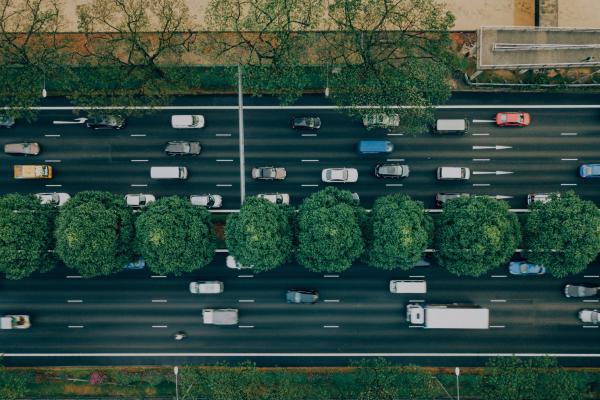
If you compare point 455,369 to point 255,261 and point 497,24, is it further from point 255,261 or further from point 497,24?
point 497,24

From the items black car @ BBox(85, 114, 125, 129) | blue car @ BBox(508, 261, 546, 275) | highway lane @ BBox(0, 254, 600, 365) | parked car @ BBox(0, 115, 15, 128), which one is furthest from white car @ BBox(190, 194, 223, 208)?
blue car @ BBox(508, 261, 546, 275)

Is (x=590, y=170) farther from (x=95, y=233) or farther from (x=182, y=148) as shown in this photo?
(x=95, y=233)

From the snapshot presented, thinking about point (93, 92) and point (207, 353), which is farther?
point (207, 353)

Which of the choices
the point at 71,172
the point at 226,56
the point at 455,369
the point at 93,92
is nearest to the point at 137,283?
the point at 71,172

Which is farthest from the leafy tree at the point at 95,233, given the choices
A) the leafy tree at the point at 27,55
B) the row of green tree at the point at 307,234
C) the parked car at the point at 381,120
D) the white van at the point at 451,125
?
the white van at the point at 451,125

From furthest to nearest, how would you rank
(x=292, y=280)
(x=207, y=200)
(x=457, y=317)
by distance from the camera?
(x=292, y=280)
(x=207, y=200)
(x=457, y=317)

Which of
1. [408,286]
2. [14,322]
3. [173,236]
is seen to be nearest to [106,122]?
[173,236]

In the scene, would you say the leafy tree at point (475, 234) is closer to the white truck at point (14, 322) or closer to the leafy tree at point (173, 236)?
the leafy tree at point (173, 236)
